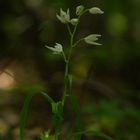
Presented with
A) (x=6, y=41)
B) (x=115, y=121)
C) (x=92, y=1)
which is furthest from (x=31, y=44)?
(x=115, y=121)

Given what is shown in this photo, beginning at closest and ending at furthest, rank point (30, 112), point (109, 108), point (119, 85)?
point (109, 108)
point (30, 112)
point (119, 85)

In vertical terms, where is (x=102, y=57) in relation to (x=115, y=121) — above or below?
below

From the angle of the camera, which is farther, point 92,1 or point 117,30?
point 117,30

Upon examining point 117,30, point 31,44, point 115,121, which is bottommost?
point 117,30

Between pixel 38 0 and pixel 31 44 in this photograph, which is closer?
pixel 31 44

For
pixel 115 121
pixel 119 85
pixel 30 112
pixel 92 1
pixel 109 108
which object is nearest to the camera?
pixel 109 108

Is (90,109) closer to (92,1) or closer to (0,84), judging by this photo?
(0,84)

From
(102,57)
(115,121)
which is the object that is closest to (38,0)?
(102,57)

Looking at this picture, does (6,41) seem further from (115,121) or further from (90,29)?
(115,121)

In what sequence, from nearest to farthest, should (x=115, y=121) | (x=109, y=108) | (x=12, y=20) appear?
(x=109, y=108)
(x=115, y=121)
(x=12, y=20)
